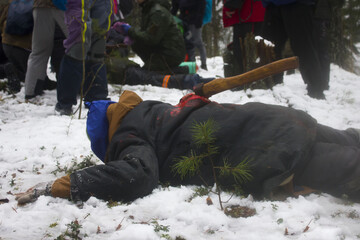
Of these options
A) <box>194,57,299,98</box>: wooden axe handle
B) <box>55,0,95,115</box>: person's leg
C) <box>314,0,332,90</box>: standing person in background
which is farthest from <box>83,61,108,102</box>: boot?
<box>314,0,332,90</box>: standing person in background

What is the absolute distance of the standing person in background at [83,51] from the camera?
3705 mm

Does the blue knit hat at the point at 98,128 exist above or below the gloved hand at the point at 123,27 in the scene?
below

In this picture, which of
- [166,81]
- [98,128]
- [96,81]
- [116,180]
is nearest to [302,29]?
[166,81]

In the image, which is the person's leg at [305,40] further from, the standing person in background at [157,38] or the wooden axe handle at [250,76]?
the wooden axe handle at [250,76]

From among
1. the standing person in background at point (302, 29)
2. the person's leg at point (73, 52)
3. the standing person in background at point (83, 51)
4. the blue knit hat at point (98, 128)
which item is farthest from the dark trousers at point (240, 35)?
the blue knit hat at point (98, 128)

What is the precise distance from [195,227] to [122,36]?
548 cm

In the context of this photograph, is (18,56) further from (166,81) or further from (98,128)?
(98,128)

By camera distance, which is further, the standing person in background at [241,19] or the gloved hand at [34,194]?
the standing person in background at [241,19]

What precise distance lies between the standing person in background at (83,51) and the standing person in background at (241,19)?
1.64 meters

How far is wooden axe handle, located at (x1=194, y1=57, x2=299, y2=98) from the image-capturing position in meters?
2.08

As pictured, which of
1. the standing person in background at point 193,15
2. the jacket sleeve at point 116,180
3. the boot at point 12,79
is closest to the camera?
the jacket sleeve at point 116,180

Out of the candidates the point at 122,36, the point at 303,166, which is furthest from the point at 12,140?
the point at 122,36

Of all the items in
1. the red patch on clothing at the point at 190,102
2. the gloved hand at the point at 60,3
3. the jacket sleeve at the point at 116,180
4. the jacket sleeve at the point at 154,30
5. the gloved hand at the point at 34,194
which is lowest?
the gloved hand at the point at 34,194

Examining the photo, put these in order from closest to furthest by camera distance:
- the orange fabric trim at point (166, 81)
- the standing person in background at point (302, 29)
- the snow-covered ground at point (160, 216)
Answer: the snow-covered ground at point (160, 216) → the standing person in background at point (302, 29) → the orange fabric trim at point (166, 81)
